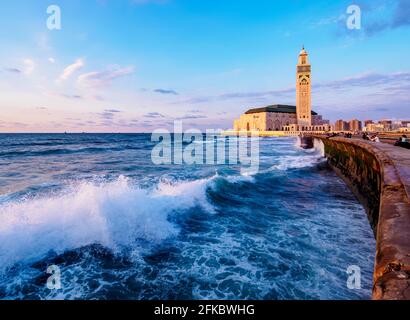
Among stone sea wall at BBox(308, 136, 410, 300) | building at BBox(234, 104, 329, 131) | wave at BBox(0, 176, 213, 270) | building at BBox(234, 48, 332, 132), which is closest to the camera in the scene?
stone sea wall at BBox(308, 136, 410, 300)

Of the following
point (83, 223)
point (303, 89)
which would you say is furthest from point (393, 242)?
point (303, 89)

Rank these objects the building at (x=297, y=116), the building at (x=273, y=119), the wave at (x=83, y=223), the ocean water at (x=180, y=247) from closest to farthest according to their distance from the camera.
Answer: the ocean water at (x=180, y=247) → the wave at (x=83, y=223) → the building at (x=297, y=116) → the building at (x=273, y=119)

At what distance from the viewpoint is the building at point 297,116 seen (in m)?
107

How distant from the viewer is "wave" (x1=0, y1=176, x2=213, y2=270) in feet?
19.3

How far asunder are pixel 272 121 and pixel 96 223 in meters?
127

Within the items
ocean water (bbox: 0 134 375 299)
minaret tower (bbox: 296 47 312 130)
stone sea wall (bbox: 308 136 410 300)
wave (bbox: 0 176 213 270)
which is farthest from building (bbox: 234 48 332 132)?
stone sea wall (bbox: 308 136 410 300)

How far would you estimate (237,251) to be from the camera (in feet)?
19.8

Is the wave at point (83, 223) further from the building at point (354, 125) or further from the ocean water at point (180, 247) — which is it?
the building at point (354, 125)

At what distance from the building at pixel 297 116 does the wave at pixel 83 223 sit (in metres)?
112

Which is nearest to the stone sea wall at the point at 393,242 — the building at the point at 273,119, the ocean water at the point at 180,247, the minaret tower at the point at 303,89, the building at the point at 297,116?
the ocean water at the point at 180,247

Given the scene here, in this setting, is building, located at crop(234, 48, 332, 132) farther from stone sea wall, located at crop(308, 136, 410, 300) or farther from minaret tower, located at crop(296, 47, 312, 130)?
stone sea wall, located at crop(308, 136, 410, 300)

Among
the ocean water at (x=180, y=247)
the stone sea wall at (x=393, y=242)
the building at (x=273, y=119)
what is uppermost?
the building at (x=273, y=119)
